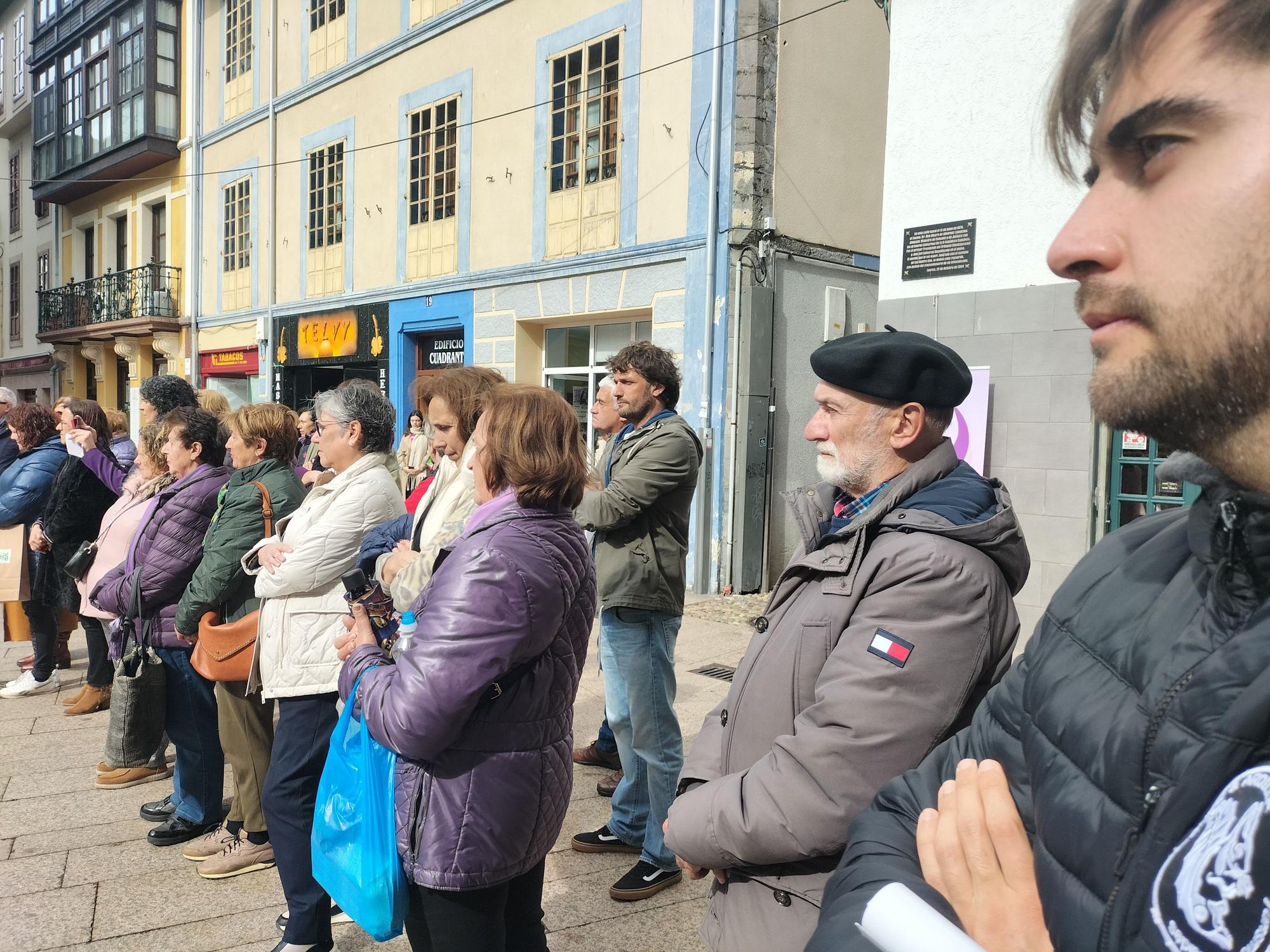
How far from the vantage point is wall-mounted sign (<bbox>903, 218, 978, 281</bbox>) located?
6344 mm

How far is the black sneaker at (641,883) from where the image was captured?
11.3ft

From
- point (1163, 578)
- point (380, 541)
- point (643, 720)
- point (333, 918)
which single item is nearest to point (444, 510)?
point (380, 541)

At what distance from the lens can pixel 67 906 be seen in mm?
3412

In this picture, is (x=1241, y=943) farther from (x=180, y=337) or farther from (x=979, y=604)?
(x=180, y=337)

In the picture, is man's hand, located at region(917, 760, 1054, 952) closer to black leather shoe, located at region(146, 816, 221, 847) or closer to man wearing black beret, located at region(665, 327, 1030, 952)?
man wearing black beret, located at region(665, 327, 1030, 952)

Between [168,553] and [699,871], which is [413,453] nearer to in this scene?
[168,553]

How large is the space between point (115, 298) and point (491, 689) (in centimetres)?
A: 2252

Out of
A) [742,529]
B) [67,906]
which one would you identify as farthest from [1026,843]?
[742,529]

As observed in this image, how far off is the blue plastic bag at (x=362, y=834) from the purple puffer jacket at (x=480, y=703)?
1.6 inches

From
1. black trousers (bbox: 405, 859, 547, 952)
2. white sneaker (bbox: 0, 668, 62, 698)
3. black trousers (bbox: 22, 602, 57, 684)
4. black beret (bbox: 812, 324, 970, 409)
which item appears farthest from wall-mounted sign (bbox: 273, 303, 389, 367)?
black beret (bbox: 812, 324, 970, 409)

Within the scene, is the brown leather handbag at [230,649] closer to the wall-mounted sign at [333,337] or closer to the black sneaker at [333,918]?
the black sneaker at [333,918]

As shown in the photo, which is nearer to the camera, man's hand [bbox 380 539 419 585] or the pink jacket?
man's hand [bbox 380 539 419 585]

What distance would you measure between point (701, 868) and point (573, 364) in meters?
10.0

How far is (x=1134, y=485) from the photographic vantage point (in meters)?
5.75
